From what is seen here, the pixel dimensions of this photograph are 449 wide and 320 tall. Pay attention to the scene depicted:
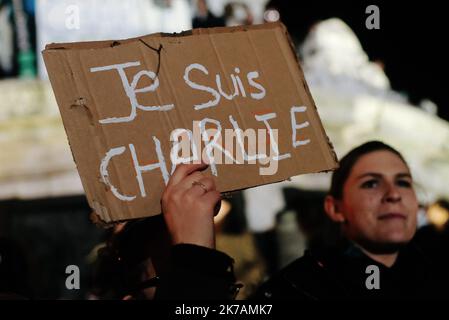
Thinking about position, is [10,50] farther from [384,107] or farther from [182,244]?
[182,244]

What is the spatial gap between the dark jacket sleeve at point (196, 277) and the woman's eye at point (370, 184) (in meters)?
1.30

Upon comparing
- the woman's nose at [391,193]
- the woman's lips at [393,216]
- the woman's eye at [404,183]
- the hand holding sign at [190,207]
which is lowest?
the hand holding sign at [190,207]

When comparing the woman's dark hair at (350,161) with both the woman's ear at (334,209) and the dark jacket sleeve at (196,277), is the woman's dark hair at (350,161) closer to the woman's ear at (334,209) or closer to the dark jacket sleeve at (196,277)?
the woman's ear at (334,209)

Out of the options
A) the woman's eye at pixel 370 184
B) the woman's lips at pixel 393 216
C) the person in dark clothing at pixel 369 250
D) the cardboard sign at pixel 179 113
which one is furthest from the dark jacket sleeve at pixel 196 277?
the woman's eye at pixel 370 184

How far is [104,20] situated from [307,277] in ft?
23.4

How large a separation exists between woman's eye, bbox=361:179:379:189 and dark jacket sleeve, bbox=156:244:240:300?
130 cm

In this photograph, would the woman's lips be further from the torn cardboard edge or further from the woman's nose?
the torn cardboard edge

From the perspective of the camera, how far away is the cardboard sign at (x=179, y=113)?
6.32ft

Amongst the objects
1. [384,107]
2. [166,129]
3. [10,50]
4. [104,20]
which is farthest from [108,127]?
[384,107]

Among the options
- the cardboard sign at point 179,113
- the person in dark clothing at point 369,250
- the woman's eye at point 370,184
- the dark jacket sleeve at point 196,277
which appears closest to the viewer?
the dark jacket sleeve at point 196,277

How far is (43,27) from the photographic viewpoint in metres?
9.27

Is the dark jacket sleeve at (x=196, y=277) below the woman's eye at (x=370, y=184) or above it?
below

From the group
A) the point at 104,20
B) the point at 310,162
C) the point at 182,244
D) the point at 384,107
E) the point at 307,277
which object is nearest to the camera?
the point at 182,244

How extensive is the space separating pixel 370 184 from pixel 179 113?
1.11 m
